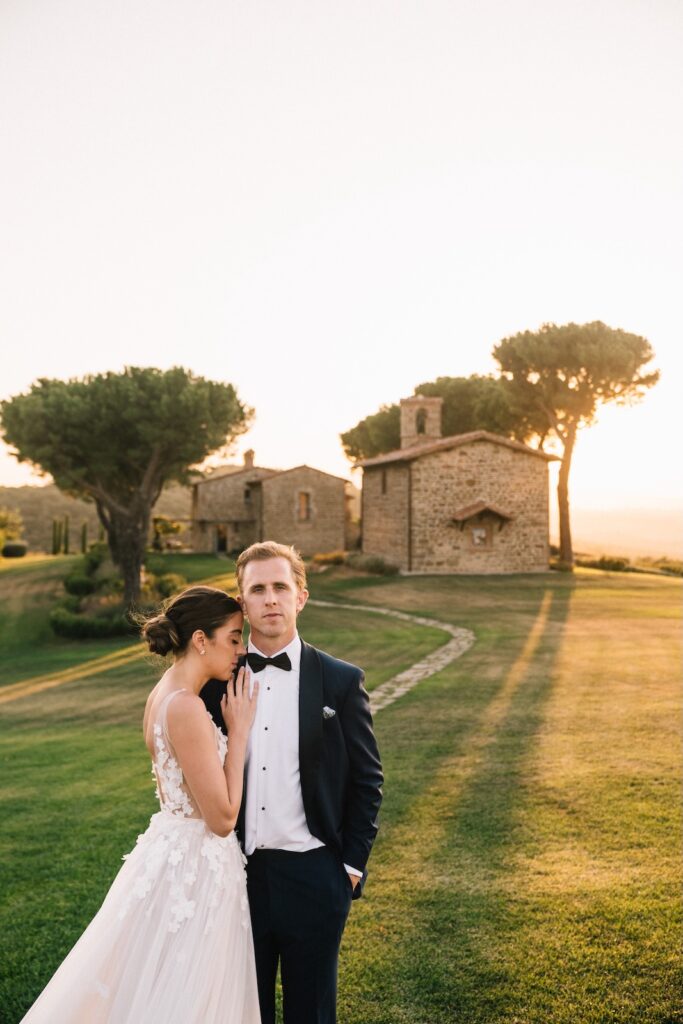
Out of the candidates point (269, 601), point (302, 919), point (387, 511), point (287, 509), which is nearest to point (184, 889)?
point (302, 919)

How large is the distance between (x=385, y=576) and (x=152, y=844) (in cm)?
3073

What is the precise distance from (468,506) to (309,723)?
31899 mm

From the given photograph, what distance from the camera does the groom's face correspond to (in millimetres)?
3275

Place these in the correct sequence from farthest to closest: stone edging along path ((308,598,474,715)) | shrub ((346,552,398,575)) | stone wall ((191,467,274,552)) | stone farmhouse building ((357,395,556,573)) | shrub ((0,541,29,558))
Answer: stone wall ((191,467,274,552)) < shrub ((0,541,29,558)) < shrub ((346,552,398,575)) < stone farmhouse building ((357,395,556,573)) < stone edging along path ((308,598,474,715))

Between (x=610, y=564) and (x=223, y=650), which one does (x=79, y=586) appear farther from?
(x=223, y=650)

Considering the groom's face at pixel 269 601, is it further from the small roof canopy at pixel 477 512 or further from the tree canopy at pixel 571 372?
the tree canopy at pixel 571 372

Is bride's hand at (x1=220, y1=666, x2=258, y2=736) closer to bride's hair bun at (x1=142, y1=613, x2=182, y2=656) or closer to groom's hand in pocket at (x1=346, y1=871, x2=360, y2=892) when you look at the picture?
bride's hair bun at (x1=142, y1=613, x2=182, y2=656)

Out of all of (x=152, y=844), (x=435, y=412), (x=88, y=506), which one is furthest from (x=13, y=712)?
(x=88, y=506)

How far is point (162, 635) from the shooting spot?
10.6ft

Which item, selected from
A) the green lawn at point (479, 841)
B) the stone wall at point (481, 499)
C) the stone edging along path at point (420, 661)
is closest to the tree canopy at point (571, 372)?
the stone wall at point (481, 499)

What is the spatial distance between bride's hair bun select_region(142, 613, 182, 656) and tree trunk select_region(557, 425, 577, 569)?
37133 mm

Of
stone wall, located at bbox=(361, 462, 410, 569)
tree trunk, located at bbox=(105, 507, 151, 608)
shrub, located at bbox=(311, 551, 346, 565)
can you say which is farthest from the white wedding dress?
shrub, located at bbox=(311, 551, 346, 565)

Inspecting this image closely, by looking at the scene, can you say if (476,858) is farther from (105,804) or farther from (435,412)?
(435,412)

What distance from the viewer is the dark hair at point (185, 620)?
323 cm
